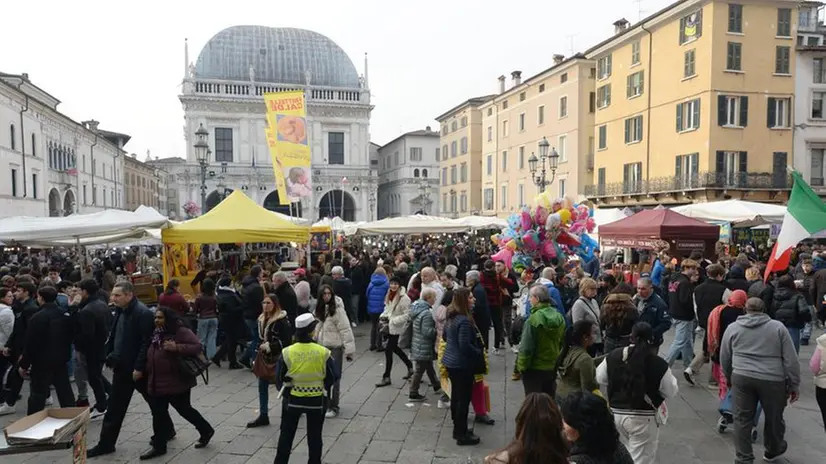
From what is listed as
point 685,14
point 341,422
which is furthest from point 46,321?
point 685,14

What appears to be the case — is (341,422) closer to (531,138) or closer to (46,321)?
(46,321)

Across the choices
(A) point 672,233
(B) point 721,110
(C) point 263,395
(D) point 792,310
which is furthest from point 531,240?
(B) point 721,110

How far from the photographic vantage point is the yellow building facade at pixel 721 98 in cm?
2459

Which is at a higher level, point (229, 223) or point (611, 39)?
point (611, 39)

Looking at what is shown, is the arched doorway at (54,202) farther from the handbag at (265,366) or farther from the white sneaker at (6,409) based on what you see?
the handbag at (265,366)

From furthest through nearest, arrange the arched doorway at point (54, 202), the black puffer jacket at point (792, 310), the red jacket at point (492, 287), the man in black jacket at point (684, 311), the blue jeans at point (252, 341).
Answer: the arched doorway at point (54, 202) < the red jacket at point (492, 287) < the blue jeans at point (252, 341) < the man in black jacket at point (684, 311) < the black puffer jacket at point (792, 310)

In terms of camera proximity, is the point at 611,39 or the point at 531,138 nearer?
the point at 611,39

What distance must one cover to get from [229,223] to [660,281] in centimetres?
900

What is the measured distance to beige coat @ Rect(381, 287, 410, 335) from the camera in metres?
7.88

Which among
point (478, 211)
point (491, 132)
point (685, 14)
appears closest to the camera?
point (685, 14)

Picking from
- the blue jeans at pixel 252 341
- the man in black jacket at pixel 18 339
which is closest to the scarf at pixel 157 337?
the man in black jacket at pixel 18 339

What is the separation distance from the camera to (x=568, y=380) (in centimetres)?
479

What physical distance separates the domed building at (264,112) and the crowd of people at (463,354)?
41.5m

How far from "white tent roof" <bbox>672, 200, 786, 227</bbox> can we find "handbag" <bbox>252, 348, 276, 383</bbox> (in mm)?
12071
